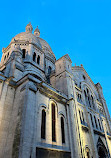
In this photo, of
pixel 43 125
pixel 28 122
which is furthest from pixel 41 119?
pixel 28 122

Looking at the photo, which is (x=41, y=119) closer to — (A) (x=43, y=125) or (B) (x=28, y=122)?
(A) (x=43, y=125)

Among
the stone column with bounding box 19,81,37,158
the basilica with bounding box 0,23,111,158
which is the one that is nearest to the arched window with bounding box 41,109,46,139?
the basilica with bounding box 0,23,111,158

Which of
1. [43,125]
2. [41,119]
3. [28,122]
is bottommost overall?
[28,122]

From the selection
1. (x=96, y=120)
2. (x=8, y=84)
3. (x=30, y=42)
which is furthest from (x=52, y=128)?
(x=30, y=42)

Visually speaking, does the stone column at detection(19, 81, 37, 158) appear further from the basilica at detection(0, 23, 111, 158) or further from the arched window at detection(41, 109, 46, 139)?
the arched window at detection(41, 109, 46, 139)

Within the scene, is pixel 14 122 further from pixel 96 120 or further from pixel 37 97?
pixel 96 120

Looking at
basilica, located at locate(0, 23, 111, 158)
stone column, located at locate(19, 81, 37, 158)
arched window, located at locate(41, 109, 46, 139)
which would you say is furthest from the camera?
arched window, located at locate(41, 109, 46, 139)

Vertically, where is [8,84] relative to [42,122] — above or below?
above

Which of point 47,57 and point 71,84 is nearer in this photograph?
point 71,84

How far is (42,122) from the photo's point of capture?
564 inches

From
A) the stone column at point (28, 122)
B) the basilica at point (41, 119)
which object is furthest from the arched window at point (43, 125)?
the stone column at point (28, 122)

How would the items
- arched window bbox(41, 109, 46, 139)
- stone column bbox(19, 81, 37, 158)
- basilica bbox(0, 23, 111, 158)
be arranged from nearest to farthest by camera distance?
stone column bbox(19, 81, 37, 158), basilica bbox(0, 23, 111, 158), arched window bbox(41, 109, 46, 139)

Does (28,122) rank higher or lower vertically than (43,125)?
lower

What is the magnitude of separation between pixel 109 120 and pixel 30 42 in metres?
27.5
